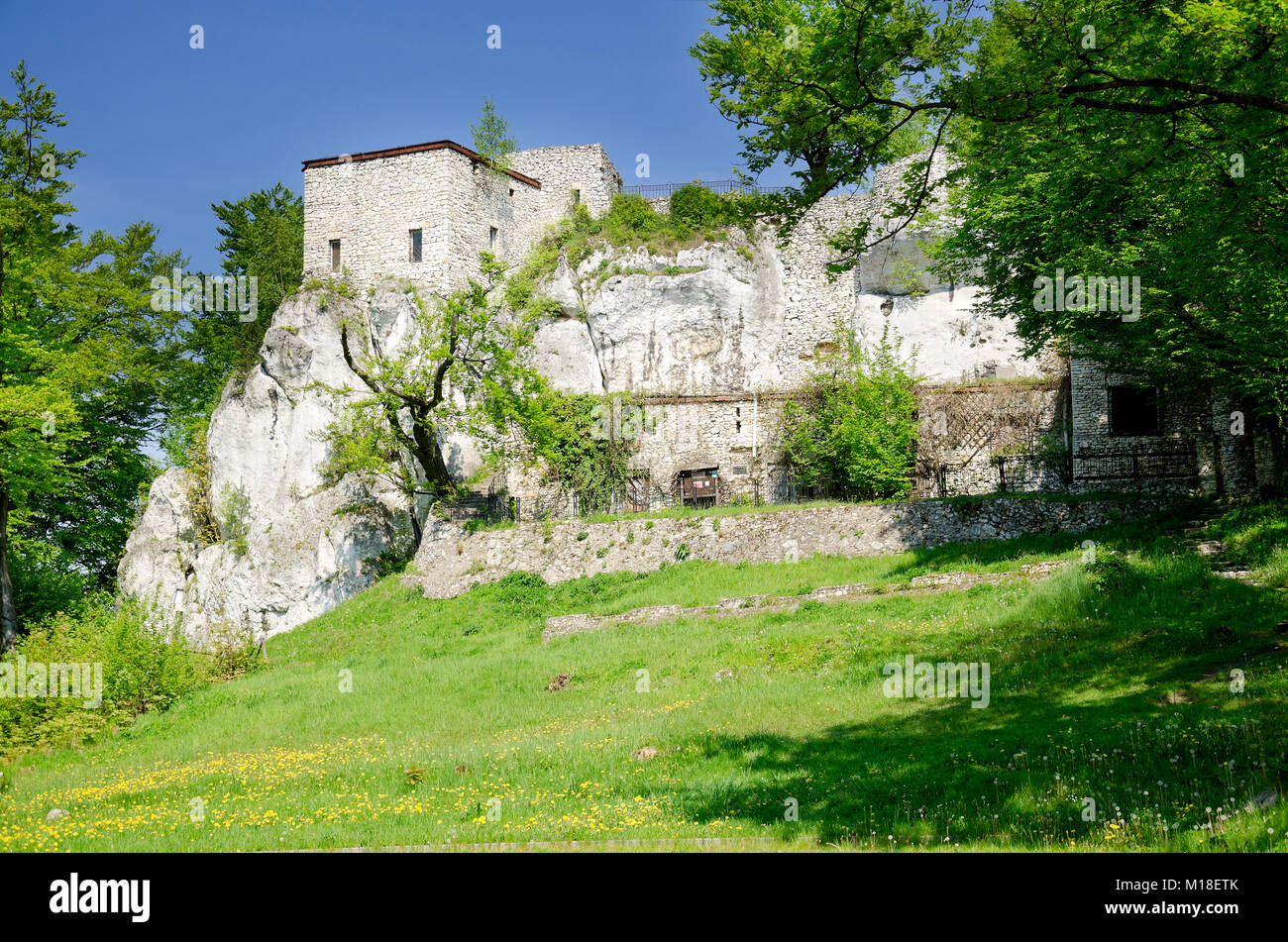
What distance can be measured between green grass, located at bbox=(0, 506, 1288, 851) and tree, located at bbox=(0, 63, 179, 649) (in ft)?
32.4

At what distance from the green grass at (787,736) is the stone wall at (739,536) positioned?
1.49 meters

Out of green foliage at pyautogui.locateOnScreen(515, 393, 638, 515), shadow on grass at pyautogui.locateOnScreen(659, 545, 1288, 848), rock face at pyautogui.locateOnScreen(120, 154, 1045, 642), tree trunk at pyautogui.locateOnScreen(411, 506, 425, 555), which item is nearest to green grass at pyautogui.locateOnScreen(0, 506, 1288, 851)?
shadow on grass at pyautogui.locateOnScreen(659, 545, 1288, 848)

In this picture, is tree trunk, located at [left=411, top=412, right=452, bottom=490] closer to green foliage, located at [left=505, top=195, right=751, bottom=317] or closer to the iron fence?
green foliage, located at [left=505, top=195, right=751, bottom=317]

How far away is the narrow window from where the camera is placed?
2802 centimetres

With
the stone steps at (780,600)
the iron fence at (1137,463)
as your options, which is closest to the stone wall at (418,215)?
the stone steps at (780,600)

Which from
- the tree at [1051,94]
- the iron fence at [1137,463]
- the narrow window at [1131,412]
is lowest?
the iron fence at [1137,463]

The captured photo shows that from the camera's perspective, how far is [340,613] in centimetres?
2969

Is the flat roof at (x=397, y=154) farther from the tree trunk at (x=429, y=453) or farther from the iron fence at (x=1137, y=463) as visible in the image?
the iron fence at (x=1137, y=463)

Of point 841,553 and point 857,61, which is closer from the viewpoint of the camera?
point 857,61

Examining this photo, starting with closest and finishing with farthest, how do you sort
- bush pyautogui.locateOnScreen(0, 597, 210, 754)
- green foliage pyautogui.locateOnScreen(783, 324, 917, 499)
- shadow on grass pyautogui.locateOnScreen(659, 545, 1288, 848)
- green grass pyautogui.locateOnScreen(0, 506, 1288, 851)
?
1. shadow on grass pyautogui.locateOnScreen(659, 545, 1288, 848)
2. green grass pyautogui.locateOnScreen(0, 506, 1288, 851)
3. bush pyautogui.locateOnScreen(0, 597, 210, 754)
4. green foliage pyautogui.locateOnScreen(783, 324, 917, 499)

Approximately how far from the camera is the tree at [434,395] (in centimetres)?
3120

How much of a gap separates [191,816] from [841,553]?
1880 cm
